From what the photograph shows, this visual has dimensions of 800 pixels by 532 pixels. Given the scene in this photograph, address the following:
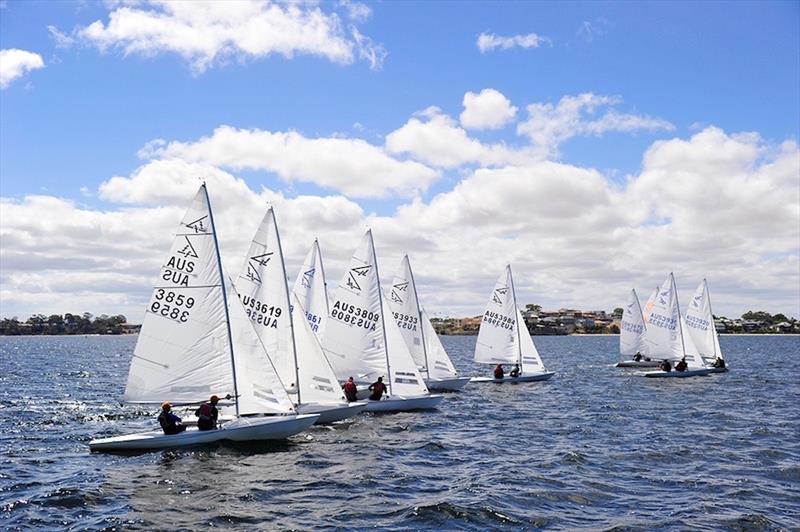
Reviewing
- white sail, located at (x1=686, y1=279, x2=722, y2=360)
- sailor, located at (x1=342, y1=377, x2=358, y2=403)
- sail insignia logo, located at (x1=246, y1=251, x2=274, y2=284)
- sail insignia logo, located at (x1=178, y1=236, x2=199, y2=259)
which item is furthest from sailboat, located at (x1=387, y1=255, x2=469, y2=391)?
white sail, located at (x1=686, y1=279, x2=722, y2=360)

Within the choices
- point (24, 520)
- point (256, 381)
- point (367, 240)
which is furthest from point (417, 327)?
point (24, 520)

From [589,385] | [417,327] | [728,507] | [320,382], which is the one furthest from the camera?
[589,385]

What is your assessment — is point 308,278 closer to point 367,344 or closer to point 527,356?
point 367,344

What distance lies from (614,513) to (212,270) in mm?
14446

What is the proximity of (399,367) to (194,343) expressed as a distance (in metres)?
12.6

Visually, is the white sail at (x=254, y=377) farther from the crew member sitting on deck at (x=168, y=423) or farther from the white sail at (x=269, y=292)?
the white sail at (x=269, y=292)

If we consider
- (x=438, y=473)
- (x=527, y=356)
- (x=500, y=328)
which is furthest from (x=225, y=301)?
(x=527, y=356)

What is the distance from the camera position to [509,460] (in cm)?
2336

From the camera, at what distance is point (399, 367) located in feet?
113

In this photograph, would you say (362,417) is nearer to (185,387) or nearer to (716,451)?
(185,387)

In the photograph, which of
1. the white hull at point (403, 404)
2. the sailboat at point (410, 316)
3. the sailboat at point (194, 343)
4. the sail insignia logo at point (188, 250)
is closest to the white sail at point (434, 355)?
the sailboat at point (410, 316)

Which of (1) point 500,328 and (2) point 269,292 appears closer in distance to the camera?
(2) point 269,292

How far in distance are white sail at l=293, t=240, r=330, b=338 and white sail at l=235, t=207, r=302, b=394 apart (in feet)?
27.5

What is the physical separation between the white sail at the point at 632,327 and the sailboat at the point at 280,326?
42.8 metres
